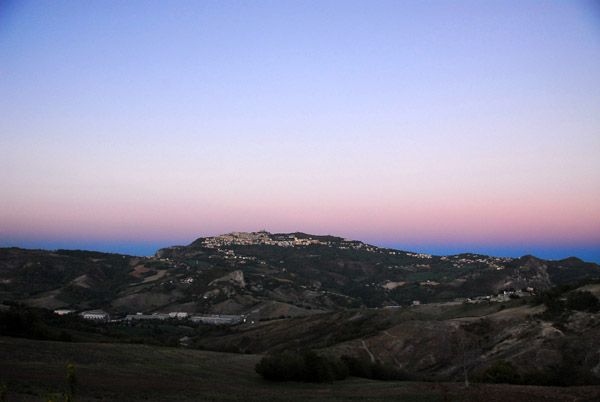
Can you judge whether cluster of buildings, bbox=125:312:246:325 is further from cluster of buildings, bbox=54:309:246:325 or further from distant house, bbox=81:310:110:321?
distant house, bbox=81:310:110:321

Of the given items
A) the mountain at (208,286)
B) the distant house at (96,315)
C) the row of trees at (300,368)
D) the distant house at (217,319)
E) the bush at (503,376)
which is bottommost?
the distant house at (217,319)

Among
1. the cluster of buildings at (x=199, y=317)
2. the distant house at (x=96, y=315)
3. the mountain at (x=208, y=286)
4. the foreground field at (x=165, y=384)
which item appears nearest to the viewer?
the foreground field at (x=165, y=384)

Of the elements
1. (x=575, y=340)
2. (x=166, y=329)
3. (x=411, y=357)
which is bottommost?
(x=166, y=329)

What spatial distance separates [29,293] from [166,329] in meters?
64.7

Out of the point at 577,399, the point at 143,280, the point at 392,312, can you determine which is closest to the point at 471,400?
the point at 577,399

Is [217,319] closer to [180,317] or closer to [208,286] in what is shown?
[180,317]

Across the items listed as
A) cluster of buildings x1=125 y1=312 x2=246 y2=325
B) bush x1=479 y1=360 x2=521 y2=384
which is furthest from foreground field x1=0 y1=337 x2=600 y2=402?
cluster of buildings x1=125 y1=312 x2=246 y2=325

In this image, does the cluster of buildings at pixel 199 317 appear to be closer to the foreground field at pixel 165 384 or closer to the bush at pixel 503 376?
the foreground field at pixel 165 384

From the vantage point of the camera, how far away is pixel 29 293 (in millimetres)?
121438

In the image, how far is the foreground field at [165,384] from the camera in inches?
772

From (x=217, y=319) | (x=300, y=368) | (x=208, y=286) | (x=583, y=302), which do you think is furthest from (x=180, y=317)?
(x=583, y=302)

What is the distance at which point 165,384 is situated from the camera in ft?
79.5

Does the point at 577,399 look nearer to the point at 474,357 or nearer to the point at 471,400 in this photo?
the point at 471,400

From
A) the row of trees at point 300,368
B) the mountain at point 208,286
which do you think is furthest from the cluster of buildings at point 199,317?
the row of trees at point 300,368
